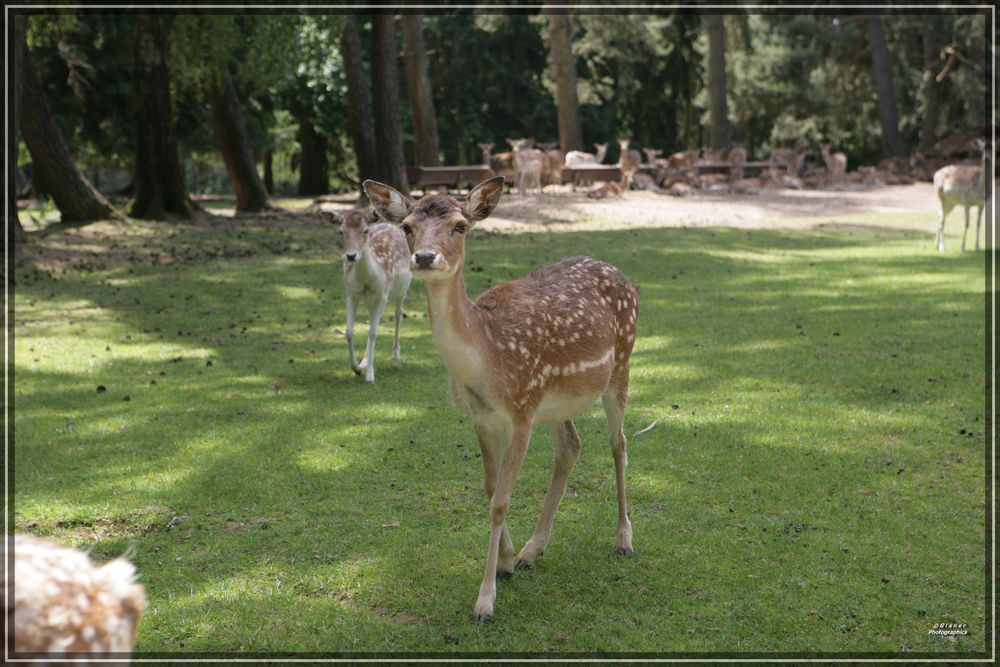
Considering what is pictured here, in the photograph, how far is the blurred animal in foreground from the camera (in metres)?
2.15

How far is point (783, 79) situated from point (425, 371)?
3469 cm

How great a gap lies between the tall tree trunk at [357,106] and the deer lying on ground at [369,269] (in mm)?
12578

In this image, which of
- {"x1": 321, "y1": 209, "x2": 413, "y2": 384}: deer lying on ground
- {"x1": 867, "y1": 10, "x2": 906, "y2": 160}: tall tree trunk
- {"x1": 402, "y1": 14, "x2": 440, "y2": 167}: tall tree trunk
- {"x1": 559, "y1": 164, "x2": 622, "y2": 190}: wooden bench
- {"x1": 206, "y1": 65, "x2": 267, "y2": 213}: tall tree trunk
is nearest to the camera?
{"x1": 321, "y1": 209, "x2": 413, "y2": 384}: deer lying on ground

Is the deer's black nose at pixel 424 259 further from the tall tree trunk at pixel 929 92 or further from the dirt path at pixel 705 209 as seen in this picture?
the tall tree trunk at pixel 929 92

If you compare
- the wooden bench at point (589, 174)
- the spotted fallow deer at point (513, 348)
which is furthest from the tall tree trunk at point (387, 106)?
the spotted fallow deer at point (513, 348)

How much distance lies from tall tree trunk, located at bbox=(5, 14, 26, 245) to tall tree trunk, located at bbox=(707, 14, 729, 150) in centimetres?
2375

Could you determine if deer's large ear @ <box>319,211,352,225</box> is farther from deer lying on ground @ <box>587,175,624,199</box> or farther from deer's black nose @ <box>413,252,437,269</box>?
deer lying on ground @ <box>587,175,624,199</box>

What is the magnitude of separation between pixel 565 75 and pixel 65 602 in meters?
28.9

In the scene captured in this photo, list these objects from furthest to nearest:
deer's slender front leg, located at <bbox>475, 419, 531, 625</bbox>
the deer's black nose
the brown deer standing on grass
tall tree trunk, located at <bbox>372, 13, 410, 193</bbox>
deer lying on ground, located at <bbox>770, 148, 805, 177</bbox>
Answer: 1. deer lying on ground, located at <bbox>770, 148, 805, 177</bbox>
2. the brown deer standing on grass
3. tall tree trunk, located at <bbox>372, 13, 410, 193</bbox>
4. deer's slender front leg, located at <bbox>475, 419, 531, 625</bbox>
5. the deer's black nose

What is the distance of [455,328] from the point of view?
4.46 metres

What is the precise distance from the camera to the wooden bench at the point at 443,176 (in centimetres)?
2306

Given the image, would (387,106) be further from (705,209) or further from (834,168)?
(834,168)

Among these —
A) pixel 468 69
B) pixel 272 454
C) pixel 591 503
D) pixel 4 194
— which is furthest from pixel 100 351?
pixel 468 69

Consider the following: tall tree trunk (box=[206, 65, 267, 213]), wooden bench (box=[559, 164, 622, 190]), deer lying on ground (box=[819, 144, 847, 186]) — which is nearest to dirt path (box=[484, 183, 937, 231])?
wooden bench (box=[559, 164, 622, 190])
